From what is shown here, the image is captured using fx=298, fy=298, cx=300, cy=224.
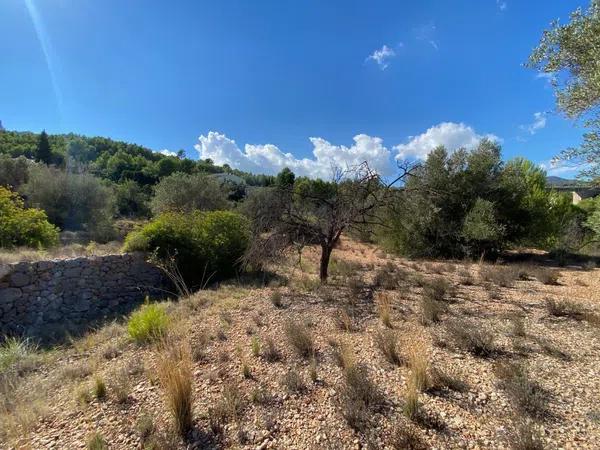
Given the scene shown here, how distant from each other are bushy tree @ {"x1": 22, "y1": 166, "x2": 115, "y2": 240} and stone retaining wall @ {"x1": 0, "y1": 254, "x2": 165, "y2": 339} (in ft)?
32.2

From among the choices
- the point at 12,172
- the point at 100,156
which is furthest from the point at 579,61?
the point at 100,156

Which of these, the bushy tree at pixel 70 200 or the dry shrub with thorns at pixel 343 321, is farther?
the bushy tree at pixel 70 200

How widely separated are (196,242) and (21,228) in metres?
5.95

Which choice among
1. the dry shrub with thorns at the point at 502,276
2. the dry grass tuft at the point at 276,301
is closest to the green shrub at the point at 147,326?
the dry grass tuft at the point at 276,301

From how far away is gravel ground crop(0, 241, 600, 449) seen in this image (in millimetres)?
2395

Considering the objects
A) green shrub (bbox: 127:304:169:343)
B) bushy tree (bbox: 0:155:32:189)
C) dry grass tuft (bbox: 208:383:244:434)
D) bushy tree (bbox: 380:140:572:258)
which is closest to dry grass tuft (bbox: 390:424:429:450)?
dry grass tuft (bbox: 208:383:244:434)

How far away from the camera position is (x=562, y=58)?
4.84m

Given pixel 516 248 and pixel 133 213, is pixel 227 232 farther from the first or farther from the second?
pixel 133 213

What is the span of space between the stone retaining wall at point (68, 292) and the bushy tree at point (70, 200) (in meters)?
9.83

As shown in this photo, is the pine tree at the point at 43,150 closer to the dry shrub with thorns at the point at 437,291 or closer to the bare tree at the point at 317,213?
the bare tree at the point at 317,213

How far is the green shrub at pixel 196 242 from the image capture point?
29.0 ft

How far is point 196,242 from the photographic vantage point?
916 cm

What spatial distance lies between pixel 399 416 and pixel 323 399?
70cm

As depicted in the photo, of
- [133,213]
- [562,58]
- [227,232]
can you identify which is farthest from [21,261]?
[133,213]
